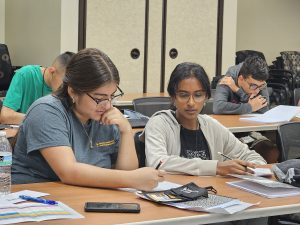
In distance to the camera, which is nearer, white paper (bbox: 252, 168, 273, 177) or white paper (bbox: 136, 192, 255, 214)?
white paper (bbox: 136, 192, 255, 214)

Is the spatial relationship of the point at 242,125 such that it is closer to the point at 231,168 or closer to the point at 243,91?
the point at 243,91

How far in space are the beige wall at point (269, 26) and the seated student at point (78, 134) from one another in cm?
765

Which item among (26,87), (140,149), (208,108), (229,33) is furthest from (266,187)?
(229,33)

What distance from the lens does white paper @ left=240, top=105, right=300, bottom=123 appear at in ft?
14.9

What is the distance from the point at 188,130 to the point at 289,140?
30.0 inches

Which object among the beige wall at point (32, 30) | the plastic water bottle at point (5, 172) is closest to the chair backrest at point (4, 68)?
the beige wall at point (32, 30)

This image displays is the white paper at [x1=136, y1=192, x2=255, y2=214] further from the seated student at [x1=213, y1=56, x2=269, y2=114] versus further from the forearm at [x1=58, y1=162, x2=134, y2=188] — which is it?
the seated student at [x1=213, y1=56, x2=269, y2=114]

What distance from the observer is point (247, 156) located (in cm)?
309

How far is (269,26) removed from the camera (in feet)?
33.4

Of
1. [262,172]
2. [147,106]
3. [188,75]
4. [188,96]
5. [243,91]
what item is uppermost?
[188,75]

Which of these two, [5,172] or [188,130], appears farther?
[188,130]

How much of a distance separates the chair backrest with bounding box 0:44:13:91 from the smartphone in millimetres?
5497

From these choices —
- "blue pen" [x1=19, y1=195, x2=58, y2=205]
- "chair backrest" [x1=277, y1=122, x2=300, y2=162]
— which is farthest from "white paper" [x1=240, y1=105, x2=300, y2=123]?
"blue pen" [x1=19, y1=195, x2=58, y2=205]

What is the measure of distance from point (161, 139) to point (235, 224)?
538 mm
